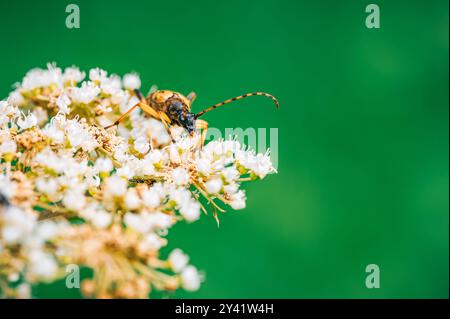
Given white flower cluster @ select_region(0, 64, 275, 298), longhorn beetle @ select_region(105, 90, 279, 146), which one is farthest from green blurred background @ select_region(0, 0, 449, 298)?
white flower cluster @ select_region(0, 64, 275, 298)

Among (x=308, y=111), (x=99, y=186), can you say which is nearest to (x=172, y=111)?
(x=99, y=186)

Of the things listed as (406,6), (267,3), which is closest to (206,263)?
(267,3)

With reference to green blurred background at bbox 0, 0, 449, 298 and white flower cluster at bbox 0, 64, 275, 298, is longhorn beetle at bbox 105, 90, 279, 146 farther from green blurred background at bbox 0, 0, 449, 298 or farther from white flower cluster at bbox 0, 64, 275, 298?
green blurred background at bbox 0, 0, 449, 298

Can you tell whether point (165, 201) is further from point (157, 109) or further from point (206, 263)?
point (206, 263)

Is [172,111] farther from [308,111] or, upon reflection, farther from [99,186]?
[308,111]

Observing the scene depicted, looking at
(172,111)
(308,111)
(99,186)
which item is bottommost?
(99,186)

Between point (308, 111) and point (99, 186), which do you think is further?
point (308, 111)
